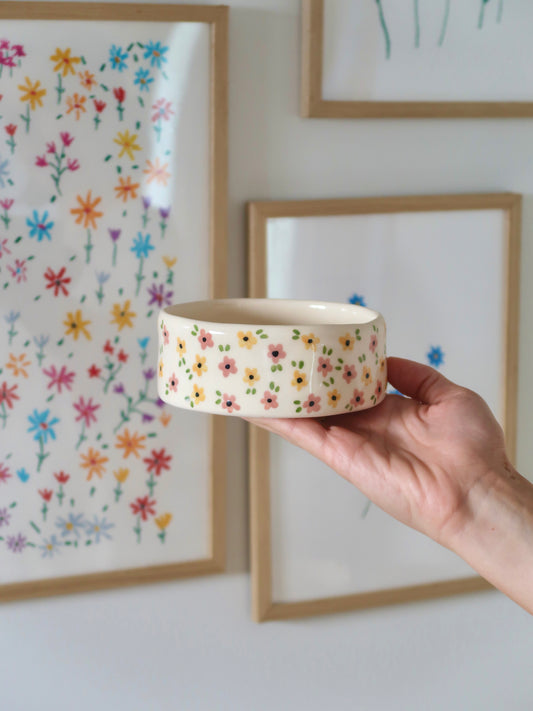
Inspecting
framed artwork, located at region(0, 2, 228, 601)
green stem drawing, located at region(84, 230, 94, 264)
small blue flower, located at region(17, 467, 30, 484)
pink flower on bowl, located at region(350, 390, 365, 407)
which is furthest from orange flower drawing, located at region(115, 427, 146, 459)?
pink flower on bowl, located at region(350, 390, 365, 407)

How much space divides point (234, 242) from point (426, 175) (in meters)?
0.28

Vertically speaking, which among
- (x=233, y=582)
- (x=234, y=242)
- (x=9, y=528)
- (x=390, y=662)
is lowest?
(x=390, y=662)

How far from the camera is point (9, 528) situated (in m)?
1.03

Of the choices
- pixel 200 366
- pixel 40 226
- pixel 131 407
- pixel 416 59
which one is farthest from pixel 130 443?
pixel 416 59

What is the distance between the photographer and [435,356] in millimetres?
1155

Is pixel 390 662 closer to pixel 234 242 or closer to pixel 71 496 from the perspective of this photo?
pixel 71 496

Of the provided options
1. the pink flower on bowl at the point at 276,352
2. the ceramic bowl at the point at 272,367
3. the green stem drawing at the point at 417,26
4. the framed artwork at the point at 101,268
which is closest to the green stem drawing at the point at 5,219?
the framed artwork at the point at 101,268

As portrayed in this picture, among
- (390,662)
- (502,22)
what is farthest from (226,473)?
(502,22)

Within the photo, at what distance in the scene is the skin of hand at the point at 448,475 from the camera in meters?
0.77

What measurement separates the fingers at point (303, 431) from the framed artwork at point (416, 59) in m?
0.45

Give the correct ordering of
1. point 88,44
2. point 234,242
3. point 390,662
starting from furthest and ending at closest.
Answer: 1. point 390,662
2. point 234,242
3. point 88,44

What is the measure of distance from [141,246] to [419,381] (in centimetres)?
38

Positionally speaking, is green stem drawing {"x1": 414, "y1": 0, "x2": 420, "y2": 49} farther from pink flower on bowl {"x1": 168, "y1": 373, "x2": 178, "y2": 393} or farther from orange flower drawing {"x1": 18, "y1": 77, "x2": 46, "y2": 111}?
pink flower on bowl {"x1": 168, "y1": 373, "x2": 178, "y2": 393}

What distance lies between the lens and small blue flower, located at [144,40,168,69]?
3.23ft
